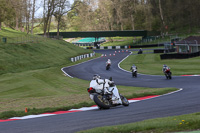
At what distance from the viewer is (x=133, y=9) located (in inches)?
4938

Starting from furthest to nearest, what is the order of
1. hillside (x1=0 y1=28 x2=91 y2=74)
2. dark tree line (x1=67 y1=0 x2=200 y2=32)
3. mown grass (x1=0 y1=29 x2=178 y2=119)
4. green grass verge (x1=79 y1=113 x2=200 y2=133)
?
1. dark tree line (x1=67 y1=0 x2=200 y2=32)
2. hillside (x1=0 y1=28 x2=91 y2=74)
3. mown grass (x1=0 y1=29 x2=178 y2=119)
4. green grass verge (x1=79 y1=113 x2=200 y2=133)

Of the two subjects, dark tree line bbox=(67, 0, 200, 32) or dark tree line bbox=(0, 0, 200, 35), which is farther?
dark tree line bbox=(67, 0, 200, 32)

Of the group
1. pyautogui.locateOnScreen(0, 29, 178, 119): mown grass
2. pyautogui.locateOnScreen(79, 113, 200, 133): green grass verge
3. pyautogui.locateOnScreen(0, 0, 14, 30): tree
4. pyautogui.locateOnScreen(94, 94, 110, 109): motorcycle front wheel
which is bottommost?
pyautogui.locateOnScreen(0, 29, 178, 119): mown grass

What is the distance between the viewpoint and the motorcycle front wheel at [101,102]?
46.4 ft

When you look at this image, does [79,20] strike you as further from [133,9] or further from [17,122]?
[17,122]

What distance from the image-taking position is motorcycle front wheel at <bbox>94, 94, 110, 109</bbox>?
46.4 ft

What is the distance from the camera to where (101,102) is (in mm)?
14250

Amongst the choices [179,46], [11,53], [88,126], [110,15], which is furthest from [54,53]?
[110,15]

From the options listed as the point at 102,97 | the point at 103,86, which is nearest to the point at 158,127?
the point at 102,97

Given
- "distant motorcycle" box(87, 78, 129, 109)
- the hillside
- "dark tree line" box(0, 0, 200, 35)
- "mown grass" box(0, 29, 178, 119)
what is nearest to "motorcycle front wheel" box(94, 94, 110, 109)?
"distant motorcycle" box(87, 78, 129, 109)

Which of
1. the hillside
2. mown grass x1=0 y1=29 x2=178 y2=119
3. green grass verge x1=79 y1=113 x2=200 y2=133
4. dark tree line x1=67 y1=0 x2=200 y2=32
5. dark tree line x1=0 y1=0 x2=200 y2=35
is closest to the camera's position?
green grass verge x1=79 y1=113 x2=200 y2=133

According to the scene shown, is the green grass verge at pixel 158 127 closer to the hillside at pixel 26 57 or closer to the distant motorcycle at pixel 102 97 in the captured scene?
the distant motorcycle at pixel 102 97

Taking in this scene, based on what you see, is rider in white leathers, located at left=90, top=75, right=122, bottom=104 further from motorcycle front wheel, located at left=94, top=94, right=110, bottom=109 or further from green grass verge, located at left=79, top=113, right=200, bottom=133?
green grass verge, located at left=79, top=113, right=200, bottom=133

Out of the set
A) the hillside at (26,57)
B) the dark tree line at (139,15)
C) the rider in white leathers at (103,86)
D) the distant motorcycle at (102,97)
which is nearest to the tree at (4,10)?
the hillside at (26,57)
